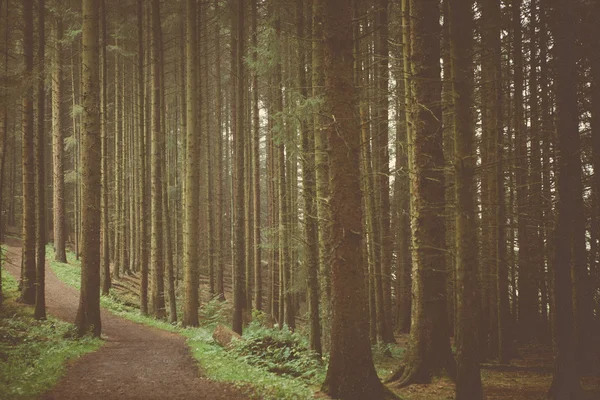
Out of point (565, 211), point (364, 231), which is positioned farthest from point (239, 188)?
point (565, 211)

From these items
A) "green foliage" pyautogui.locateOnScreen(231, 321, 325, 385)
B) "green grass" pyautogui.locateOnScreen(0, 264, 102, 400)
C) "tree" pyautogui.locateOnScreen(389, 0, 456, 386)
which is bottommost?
"green foliage" pyautogui.locateOnScreen(231, 321, 325, 385)

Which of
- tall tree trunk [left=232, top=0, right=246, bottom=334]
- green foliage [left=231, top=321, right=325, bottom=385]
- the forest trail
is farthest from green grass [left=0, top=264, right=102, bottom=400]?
tall tree trunk [left=232, top=0, right=246, bottom=334]

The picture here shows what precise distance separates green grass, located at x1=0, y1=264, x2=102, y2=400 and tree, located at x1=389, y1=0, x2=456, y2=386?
6688 millimetres

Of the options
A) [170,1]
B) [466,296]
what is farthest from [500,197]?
[170,1]

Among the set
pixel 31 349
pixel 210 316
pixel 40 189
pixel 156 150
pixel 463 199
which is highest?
pixel 156 150

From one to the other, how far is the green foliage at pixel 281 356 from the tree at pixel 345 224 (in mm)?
2012

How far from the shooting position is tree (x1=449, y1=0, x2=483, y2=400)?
6.77 metres

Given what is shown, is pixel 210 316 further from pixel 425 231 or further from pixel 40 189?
pixel 425 231

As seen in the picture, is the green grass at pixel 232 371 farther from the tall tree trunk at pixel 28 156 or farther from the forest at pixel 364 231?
the tall tree trunk at pixel 28 156

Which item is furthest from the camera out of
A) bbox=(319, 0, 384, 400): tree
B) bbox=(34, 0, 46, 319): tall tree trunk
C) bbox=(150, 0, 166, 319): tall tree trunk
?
bbox=(150, 0, 166, 319): tall tree trunk

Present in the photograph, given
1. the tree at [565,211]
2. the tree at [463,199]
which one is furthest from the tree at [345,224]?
the tree at [565,211]

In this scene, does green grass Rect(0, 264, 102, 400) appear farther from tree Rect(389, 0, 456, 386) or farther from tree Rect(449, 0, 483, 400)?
tree Rect(449, 0, 483, 400)

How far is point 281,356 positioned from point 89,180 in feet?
22.9

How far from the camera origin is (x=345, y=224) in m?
6.57
